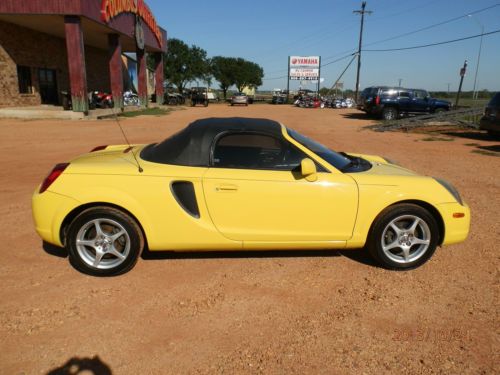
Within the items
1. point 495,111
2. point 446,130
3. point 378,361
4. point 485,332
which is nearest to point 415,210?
point 485,332

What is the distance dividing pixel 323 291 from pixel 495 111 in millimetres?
13094

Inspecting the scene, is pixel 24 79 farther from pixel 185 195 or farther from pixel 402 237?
pixel 402 237

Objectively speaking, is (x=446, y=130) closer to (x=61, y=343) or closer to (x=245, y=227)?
(x=245, y=227)

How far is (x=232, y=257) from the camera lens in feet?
13.0

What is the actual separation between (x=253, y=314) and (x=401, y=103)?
21504mm

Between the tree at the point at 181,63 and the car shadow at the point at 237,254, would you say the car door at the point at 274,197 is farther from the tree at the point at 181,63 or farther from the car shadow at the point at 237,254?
the tree at the point at 181,63

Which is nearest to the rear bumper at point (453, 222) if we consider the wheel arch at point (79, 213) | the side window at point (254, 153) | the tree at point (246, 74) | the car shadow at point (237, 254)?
the car shadow at point (237, 254)

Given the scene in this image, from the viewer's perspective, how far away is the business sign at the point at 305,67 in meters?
67.9

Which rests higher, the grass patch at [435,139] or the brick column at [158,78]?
the brick column at [158,78]

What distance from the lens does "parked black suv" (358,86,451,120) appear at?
2192 centimetres

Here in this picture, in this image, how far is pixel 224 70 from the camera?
283 ft

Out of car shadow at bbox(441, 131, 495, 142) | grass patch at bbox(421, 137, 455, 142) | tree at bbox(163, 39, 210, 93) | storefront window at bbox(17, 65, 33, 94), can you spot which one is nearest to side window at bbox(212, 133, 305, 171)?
grass patch at bbox(421, 137, 455, 142)

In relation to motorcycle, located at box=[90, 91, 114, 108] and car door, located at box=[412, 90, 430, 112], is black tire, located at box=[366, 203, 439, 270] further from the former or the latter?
motorcycle, located at box=[90, 91, 114, 108]

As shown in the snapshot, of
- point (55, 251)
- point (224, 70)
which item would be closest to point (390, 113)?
point (55, 251)
